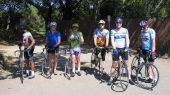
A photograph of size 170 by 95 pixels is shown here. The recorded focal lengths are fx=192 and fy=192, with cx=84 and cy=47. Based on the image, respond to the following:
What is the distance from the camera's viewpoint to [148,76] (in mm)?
5914

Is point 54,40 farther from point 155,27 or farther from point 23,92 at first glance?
point 155,27

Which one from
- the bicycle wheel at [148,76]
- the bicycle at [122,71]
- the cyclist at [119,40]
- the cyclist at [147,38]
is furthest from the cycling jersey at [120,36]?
the bicycle wheel at [148,76]

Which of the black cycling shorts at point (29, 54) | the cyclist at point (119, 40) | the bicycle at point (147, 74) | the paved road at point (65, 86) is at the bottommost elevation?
the paved road at point (65, 86)

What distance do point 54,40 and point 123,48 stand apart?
2.36 meters

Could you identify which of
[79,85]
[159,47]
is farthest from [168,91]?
[159,47]

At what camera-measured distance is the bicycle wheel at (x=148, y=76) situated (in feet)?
17.7

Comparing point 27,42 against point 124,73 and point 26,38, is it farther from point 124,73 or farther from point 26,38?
point 124,73

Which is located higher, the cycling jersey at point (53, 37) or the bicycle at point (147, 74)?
the cycling jersey at point (53, 37)

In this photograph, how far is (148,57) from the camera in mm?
5652

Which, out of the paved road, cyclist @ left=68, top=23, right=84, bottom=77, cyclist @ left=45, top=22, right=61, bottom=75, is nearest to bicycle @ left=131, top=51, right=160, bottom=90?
the paved road

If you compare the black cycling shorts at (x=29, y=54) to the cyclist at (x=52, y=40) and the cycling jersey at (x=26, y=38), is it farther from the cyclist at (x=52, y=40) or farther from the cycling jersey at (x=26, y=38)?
the cyclist at (x=52, y=40)

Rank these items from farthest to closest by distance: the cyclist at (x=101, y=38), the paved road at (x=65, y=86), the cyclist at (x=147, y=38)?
the cyclist at (x=101, y=38)
the cyclist at (x=147, y=38)
the paved road at (x=65, y=86)

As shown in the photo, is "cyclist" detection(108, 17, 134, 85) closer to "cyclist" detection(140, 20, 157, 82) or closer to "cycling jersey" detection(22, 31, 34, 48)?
"cyclist" detection(140, 20, 157, 82)

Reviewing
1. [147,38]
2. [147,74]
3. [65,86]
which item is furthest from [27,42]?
[147,74]
